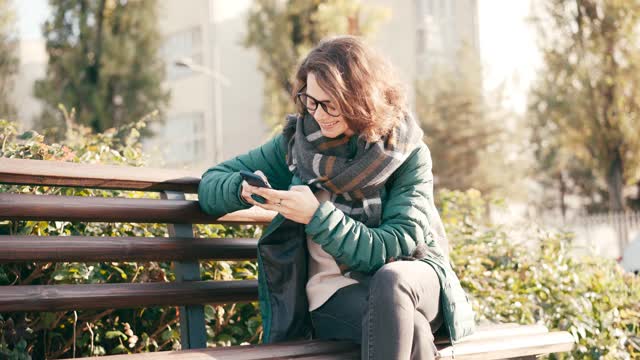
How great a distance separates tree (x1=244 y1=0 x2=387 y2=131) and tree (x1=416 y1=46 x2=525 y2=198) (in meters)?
4.03

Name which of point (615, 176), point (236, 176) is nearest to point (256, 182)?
point (236, 176)

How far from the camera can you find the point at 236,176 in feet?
9.13

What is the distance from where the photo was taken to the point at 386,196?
9.26ft

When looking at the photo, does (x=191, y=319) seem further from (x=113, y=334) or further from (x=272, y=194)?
(x=272, y=194)

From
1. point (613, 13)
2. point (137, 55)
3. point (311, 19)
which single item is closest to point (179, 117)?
point (137, 55)

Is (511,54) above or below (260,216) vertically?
above

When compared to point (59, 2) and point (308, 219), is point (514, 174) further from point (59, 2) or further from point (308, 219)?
point (308, 219)

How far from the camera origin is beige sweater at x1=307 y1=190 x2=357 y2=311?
2.82 metres

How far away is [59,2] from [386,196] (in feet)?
60.0

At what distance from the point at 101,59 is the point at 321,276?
17589 millimetres

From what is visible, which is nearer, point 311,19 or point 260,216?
point 260,216

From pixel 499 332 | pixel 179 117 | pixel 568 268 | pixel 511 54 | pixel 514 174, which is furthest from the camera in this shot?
pixel 179 117

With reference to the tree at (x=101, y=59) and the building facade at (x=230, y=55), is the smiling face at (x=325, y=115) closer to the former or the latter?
the tree at (x=101, y=59)

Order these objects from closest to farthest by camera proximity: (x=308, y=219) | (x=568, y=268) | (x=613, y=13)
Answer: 1. (x=308, y=219)
2. (x=568, y=268)
3. (x=613, y=13)
